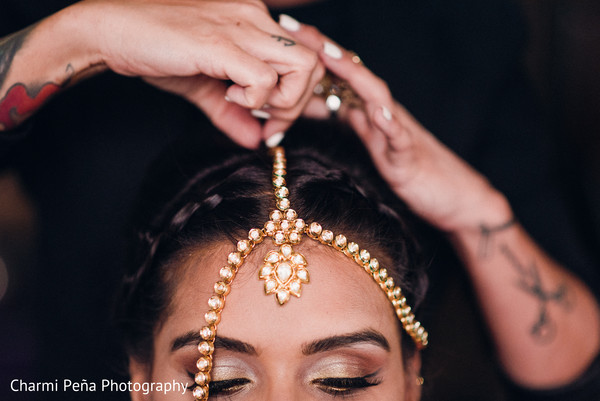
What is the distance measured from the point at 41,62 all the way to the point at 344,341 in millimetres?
728

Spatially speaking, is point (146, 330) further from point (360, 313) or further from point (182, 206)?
point (360, 313)

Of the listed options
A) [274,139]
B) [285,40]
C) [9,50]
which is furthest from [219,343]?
[9,50]

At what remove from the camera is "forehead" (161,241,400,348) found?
792 millimetres

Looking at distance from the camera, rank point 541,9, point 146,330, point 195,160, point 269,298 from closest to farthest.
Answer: point 269,298 < point 146,330 < point 195,160 < point 541,9

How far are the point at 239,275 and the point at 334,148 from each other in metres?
0.38

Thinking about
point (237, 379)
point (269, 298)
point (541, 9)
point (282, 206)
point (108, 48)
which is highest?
point (541, 9)

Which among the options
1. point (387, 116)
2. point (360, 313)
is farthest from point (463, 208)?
point (360, 313)

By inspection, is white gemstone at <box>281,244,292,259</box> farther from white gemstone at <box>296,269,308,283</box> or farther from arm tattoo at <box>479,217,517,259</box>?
arm tattoo at <box>479,217,517,259</box>

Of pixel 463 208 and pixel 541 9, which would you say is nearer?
pixel 463 208

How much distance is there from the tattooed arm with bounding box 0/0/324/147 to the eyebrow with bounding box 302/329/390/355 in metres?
0.40

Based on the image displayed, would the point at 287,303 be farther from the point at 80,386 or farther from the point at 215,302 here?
the point at 80,386

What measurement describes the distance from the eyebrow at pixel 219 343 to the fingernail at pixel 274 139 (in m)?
0.38

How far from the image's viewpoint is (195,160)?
1.05 m

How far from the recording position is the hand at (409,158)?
1.01 m
